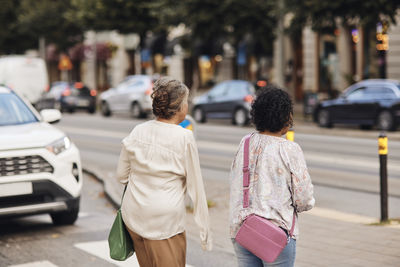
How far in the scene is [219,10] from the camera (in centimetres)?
2977

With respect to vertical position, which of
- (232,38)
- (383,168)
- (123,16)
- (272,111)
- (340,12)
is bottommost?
(383,168)

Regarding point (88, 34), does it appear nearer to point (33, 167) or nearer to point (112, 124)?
point (112, 124)

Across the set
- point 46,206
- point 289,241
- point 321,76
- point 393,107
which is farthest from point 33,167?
point 321,76

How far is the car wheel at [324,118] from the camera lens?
2383 centimetres

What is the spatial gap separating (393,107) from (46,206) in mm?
15215

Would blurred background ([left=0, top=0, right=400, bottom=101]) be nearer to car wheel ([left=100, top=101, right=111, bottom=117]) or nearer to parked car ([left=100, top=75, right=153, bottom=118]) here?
parked car ([left=100, top=75, right=153, bottom=118])

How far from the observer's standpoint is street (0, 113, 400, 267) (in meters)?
7.12

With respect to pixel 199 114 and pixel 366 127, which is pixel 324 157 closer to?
pixel 366 127

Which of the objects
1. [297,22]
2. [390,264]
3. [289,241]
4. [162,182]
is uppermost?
[297,22]

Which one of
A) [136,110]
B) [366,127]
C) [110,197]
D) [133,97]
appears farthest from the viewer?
[133,97]

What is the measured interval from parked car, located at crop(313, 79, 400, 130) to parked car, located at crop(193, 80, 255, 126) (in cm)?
241

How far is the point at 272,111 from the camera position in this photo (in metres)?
4.01

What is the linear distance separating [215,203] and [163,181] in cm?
566

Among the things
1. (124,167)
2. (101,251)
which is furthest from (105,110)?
(124,167)
